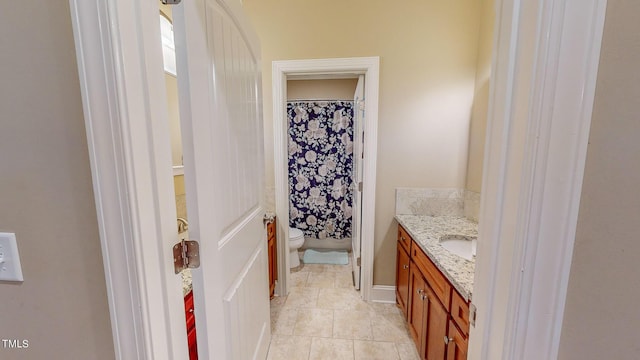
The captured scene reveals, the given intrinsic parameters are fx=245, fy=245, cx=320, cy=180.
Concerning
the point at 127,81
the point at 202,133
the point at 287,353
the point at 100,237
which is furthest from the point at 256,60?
the point at 287,353

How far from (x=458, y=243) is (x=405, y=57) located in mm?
1453

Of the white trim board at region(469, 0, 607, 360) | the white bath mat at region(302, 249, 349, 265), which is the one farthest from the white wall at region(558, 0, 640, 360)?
the white bath mat at region(302, 249, 349, 265)

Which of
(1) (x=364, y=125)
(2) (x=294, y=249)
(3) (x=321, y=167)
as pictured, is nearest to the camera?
(1) (x=364, y=125)

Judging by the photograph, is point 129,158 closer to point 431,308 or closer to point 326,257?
point 431,308

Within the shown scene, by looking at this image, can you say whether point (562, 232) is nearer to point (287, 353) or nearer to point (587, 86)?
point (587, 86)

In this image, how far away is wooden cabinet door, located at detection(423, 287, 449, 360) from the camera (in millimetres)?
1164

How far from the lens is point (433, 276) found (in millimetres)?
1283

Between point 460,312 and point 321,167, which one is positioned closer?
point 460,312

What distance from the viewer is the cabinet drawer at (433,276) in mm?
1125

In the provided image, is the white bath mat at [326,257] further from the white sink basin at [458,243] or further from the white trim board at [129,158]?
the white trim board at [129,158]

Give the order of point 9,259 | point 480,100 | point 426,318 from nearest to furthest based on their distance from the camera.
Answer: point 9,259
point 426,318
point 480,100

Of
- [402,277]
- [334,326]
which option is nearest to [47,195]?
[334,326]

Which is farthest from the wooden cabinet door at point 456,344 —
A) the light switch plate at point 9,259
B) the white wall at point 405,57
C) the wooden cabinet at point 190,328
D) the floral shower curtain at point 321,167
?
the floral shower curtain at point 321,167

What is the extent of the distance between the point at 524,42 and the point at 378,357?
72.6 inches
